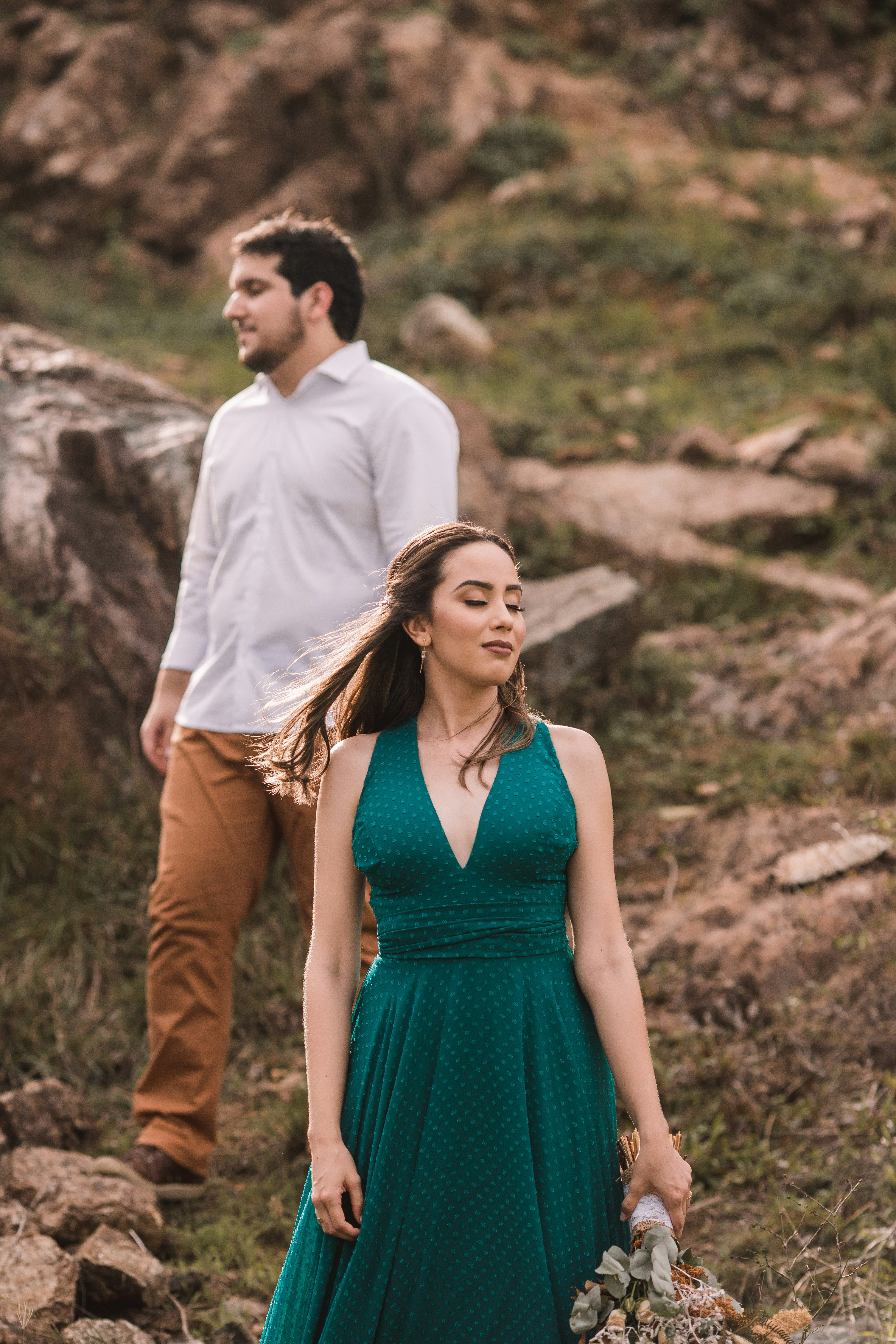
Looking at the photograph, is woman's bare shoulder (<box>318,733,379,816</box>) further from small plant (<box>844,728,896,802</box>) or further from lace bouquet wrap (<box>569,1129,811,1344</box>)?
small plant (<box>844,728,896,802</box>)

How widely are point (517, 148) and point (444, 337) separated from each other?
147 inches

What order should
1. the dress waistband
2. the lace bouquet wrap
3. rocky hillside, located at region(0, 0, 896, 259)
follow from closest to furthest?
the lace bouquet wrap
the dress waistband
rocky hillside, located at region(0, 0, 896, 259)

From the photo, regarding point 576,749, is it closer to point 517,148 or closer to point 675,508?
point 675,508

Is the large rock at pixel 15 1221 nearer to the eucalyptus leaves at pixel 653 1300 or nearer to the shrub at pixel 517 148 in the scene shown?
the eucalyptus leaves at pixel 653 1300

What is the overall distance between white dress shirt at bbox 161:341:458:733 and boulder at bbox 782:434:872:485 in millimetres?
4060

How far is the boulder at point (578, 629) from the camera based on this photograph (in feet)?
15.9

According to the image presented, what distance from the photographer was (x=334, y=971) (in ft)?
6.10

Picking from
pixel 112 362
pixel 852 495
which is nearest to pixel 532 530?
pixel 852 495

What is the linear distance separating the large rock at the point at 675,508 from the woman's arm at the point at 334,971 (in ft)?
14.2

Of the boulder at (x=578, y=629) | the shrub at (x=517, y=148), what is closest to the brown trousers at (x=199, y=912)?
Result: the boulder at (x=578, y=629)

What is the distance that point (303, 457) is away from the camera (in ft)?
9.84

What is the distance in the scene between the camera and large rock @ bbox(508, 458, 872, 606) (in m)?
6.04

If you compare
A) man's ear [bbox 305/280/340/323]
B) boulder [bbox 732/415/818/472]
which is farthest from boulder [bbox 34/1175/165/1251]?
boulder [bbox 732/415/818/472]

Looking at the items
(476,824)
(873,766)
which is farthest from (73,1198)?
(873,766)
